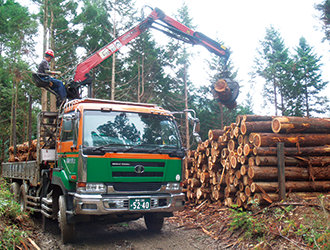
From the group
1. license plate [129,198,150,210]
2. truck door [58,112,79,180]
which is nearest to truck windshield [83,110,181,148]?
truck door [58,112,79,180]

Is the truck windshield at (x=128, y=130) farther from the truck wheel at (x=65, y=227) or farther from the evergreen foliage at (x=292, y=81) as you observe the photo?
the evergreen foliage at (x=292, y=81)

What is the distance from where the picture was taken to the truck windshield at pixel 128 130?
608cm

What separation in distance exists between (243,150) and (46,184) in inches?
199

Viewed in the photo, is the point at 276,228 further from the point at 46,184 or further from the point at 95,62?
the point at 95,62

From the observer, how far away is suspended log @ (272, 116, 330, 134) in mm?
7730

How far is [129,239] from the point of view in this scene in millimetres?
6781

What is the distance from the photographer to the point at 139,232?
752 cm

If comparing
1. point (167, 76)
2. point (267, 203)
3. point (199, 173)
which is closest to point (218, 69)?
point (167, 76)

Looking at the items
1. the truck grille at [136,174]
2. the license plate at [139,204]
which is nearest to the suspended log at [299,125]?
the truck grille at [136,174]

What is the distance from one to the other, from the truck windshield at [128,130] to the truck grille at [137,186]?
0.77 meters

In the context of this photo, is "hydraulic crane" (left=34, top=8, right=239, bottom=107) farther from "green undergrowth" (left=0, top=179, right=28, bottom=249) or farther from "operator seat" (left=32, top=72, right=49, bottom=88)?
"green undergrowth" (left=0, top=179, right=28, bottom=249)

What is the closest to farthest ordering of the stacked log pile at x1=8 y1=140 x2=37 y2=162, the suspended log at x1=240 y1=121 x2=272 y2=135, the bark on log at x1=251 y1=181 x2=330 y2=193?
the bark on log at x1=251 y1=181 x2=330 y2=193, the suspended log at x1=240 y1=121 x2=272 y2=135, the stacked log pile at x1=8 y1=140 x2=37 y2=162

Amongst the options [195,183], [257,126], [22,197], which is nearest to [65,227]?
[22,197]

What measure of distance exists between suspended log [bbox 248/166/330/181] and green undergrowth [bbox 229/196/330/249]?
2.65 ft
